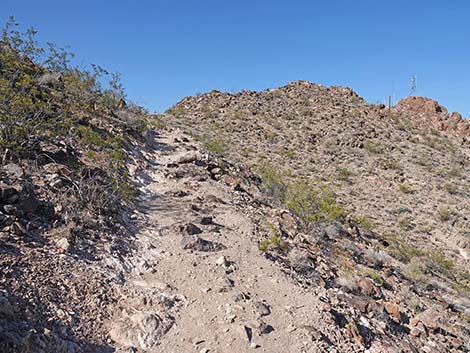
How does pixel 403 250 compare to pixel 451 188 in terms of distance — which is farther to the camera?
pixel 451 188

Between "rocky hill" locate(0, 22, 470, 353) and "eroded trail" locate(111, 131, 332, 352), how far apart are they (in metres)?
0.02

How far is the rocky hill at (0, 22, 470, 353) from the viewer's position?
4199 millimetres

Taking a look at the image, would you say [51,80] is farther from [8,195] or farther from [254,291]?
[254,291]

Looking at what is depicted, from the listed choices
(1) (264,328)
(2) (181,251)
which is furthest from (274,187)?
(1) (264,328)

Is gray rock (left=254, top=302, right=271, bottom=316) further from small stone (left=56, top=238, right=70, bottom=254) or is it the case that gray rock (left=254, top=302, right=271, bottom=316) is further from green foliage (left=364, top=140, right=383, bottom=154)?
green foliage (left=364, top=140, right=383, bottom=154)

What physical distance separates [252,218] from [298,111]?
2145 cm

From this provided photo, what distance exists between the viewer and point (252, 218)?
8.14 m

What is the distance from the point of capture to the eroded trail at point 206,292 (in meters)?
4.23

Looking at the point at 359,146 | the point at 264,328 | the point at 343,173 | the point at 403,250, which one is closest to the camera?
the point at 264,328

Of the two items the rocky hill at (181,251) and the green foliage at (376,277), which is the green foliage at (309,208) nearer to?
the rocky hill at (181,251)

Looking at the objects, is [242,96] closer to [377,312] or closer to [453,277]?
[453,277]

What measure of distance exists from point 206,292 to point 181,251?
112cm

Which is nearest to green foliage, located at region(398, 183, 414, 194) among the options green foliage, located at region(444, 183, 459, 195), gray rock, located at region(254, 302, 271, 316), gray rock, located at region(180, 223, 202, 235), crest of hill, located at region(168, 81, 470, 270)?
crest of hill, located at region(168, 81, 470, 270)

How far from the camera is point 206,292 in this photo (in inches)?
199
